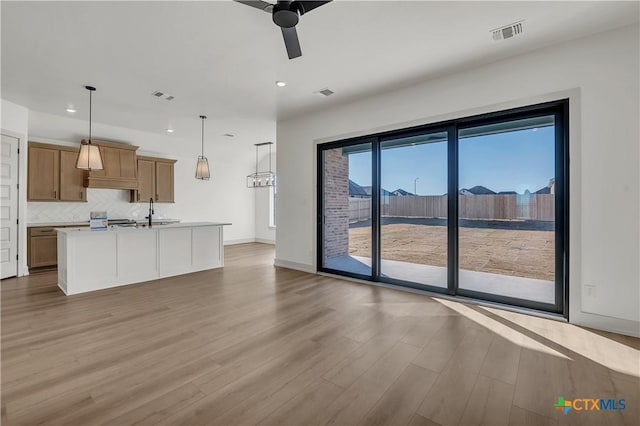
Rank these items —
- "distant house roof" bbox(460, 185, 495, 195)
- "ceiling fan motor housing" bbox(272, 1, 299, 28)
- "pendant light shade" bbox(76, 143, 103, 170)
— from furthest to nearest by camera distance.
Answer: "pendant light shade" bbox(76, 143, 103, 170) < "distant house roof" bbox(460, 185, 495, 195) < "ceiling fan motor housing" bbox(272, 1, 299, 28)

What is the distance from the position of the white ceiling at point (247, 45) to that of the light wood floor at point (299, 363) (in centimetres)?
294

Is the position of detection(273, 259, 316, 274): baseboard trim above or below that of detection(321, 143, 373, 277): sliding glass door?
below

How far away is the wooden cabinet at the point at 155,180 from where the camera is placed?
7422 mm

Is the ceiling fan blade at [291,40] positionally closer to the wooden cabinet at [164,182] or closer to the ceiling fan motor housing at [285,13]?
the ceiling fan motor housing at [285,13]

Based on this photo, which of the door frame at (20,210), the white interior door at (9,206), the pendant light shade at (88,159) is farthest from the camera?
the door frame at (20,210)

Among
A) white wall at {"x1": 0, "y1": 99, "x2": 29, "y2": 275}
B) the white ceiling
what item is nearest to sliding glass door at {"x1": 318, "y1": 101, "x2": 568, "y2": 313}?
the white ceiling

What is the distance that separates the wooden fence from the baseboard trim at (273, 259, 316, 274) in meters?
1.48

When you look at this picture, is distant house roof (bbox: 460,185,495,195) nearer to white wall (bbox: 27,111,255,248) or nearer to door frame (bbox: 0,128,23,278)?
white wall (bbox: 27,111,255,248)

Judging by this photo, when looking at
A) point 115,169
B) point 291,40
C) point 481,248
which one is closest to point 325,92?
point 291,40

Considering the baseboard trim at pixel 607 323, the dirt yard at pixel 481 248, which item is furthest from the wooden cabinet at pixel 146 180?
the baseboard trim at pixel 607 323

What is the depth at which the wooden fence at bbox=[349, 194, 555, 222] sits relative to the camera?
351 centimetres

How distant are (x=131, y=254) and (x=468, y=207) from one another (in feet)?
16.8

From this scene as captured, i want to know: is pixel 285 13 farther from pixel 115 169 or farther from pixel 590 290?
pixel 115 169

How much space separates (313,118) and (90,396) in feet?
16.1
